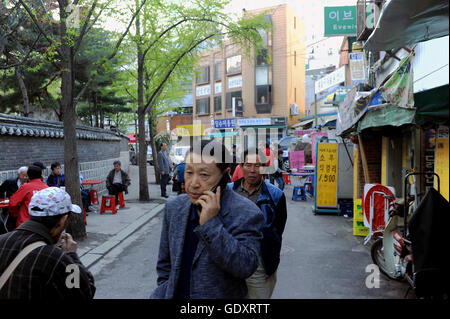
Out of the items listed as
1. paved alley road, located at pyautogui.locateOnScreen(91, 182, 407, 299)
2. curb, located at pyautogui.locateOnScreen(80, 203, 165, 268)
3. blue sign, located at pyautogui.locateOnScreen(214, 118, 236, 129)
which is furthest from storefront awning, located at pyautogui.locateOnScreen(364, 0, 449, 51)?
blue sign, located at pyautogui.locateOnScreen(214, 118, 236, 129)

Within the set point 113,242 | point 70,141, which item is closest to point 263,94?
point 70,141

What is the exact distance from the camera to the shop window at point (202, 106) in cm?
4591

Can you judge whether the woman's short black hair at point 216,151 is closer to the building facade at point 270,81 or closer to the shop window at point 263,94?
the building facade at point 270,81

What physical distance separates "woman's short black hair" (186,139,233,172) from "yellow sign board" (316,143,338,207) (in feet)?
31.3

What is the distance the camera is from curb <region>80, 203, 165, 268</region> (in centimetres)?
683

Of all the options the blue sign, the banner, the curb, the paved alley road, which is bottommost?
the paved alley road

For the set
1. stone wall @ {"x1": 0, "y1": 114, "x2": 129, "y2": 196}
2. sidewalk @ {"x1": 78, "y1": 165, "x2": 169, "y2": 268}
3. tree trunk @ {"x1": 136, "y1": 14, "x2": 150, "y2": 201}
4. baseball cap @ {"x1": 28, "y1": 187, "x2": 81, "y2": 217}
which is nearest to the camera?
baseball cap @ {"x1": 28, "y1": 187, "x2": 81, "y2": 217}

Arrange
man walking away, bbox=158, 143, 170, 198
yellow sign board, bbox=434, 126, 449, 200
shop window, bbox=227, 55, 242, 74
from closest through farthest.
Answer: yellow sign board, bbox=434, 126, 449, 200 → man walking away, bbox=158, 143, 170, 198 → shop window, bbox=227, 55, 242, 74

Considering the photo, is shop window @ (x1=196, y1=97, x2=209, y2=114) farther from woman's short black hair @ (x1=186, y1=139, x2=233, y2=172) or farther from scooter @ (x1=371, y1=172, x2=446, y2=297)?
woman's short black hair @ (x1=186, y1=139, x2=233, y2=172)

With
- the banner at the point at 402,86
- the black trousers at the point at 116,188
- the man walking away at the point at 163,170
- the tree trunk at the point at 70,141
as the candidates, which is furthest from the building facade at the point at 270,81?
the banner at the point at 402,86

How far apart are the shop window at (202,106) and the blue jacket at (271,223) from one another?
42531 mm
